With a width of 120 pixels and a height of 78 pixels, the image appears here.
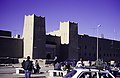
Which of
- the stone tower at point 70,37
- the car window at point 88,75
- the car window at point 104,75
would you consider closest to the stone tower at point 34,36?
the stone tower at point 70,37

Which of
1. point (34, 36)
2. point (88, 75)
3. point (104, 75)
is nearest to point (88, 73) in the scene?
point (88, 75)

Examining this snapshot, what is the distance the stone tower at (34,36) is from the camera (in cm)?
6069

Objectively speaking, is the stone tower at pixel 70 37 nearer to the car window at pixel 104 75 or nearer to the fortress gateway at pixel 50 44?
the fortress gateway at pixel 50 44

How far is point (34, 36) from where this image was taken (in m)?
61.1

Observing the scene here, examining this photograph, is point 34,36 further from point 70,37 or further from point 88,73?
point 88,73

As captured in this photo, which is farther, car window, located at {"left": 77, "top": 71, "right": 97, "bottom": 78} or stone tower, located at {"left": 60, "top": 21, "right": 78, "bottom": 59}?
stone tower, located at {"left": 60, "top": 21, "right": 78, "bottom": 59}

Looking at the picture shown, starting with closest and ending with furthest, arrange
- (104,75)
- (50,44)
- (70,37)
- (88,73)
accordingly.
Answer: (88,73), (104,75), (50,44), (70,37)

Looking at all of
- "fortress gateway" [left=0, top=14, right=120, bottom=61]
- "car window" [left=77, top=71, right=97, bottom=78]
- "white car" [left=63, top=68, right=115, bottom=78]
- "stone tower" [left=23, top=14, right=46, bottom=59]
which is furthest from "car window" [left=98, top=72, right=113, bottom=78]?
"stone tower" [left=23, top=14, right=46, bottom=59]

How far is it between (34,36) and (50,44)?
24.9 ft

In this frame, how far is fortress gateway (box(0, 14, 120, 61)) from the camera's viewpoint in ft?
201

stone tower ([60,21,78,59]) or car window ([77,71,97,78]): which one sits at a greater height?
stone tower ([60,21,78,59])

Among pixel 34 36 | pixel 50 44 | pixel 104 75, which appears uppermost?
pixel 34 36

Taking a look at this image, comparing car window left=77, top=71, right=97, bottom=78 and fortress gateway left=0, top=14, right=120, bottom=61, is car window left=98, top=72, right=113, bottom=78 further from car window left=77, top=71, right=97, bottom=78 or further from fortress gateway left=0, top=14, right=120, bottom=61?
fortress gateway left=0, top=14, right=120, bottom=61

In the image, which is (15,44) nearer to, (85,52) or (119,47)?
(85,52)
